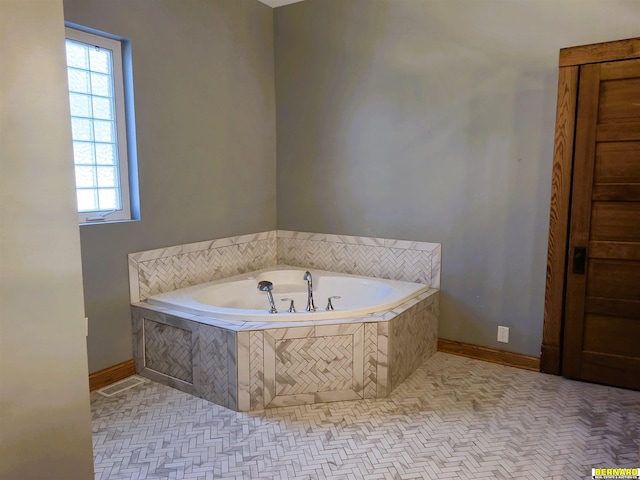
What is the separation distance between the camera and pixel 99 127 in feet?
9.21

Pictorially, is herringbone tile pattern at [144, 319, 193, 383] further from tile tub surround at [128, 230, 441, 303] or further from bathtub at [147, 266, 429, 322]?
tile tub surround at [128, 230, 441, 303]

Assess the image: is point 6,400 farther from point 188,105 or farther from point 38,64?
point 188,105

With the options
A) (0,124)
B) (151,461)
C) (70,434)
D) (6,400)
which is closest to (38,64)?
(0,124)

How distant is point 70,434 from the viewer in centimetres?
104

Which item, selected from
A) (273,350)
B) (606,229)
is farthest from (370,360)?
(606,229)

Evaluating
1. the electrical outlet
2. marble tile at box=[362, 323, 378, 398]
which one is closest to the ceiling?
marble tile at box=[362, 323, 378, 398]

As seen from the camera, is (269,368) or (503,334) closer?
(269,368)

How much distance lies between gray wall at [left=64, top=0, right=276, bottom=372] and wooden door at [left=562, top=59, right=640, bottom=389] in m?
2.38

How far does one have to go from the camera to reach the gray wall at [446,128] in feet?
9.59

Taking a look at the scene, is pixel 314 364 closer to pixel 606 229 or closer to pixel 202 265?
pixel 202 265

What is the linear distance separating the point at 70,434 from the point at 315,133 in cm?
316

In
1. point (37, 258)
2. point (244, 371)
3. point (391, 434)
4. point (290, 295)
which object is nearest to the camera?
point (37, 258)

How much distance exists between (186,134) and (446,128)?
1839 millimetres

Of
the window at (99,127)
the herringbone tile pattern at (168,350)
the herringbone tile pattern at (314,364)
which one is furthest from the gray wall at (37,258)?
the window at (99,127)
